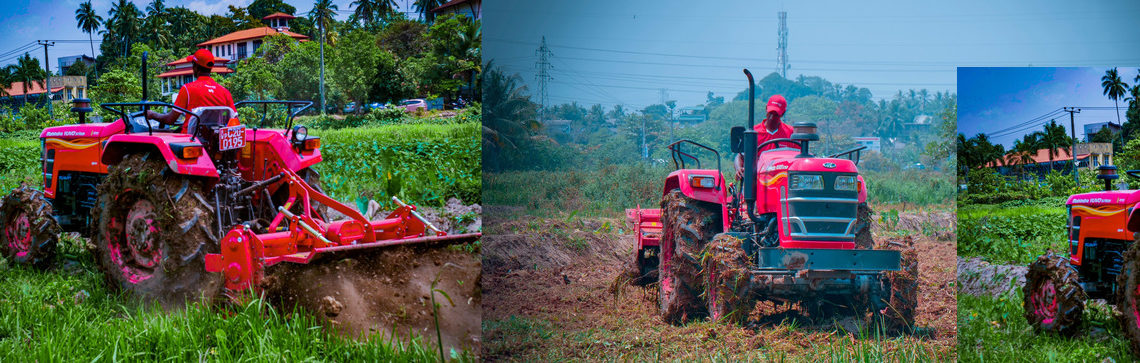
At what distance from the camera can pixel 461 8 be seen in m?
8.15

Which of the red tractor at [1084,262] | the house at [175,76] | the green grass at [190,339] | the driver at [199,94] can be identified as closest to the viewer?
the green grass at [190,339]

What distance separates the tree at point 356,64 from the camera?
954 cm

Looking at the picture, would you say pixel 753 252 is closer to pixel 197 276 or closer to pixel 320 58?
pixel 197 276

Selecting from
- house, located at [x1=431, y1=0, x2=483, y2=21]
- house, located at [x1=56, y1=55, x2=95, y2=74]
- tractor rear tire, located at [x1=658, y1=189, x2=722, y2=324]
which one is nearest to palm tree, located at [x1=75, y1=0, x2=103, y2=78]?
house, located at [x1=56, y1=55, x2=95, y2=74]

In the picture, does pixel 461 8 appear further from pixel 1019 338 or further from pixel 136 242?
pixel 1019 338

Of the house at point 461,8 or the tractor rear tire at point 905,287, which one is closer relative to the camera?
the tractor rear tire at point 905,287

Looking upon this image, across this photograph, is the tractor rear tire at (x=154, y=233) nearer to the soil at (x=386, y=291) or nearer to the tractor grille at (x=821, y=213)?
the soil at (x=386, y=291)

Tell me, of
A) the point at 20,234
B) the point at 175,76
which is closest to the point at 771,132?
the point at 20,234

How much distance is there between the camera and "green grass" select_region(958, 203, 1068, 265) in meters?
5.97

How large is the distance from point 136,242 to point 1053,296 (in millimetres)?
5882

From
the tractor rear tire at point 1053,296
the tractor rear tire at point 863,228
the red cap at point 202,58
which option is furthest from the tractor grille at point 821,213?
the red cap at point 202,58

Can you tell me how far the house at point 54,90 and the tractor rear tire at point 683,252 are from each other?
276 inches

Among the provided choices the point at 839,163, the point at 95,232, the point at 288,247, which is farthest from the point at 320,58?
the point at 839,163

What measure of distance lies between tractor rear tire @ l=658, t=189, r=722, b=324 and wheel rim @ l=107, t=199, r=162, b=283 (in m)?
3.23
